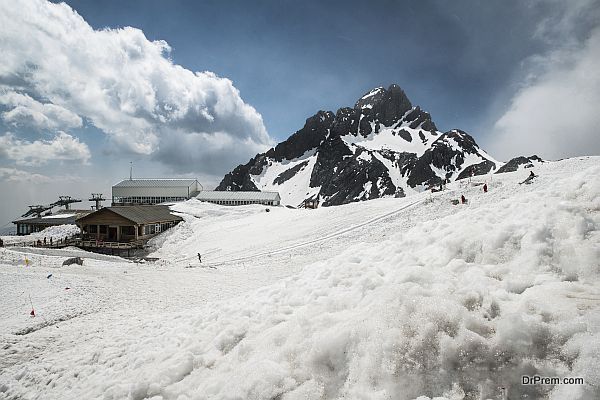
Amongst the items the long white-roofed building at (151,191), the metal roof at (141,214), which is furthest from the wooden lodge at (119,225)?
the long white-roofed building at (151,191)

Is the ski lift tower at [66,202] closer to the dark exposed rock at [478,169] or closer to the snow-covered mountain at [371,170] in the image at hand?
the snow-covered mountain at [371,170]

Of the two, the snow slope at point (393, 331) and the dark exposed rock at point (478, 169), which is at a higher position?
the dark exposed rock at point (478, 169)

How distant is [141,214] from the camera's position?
43.5 m

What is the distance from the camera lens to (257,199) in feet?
269

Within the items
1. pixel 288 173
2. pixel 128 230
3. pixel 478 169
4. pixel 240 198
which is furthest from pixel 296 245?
pixel 288 173

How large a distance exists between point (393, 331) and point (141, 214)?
46985 mm

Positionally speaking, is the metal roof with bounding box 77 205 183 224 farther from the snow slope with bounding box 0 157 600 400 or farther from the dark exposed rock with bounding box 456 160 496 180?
the dark exposed rock with bounding box 456 160 496 180

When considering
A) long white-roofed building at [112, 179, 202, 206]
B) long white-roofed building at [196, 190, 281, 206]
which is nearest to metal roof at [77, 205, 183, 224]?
long white-roofed building at [196, 190, 281, 206]

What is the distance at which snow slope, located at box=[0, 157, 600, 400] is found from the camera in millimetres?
3250

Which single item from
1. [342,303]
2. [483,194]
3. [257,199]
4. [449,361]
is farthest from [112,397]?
[257,199]

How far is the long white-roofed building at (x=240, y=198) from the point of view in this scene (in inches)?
3231

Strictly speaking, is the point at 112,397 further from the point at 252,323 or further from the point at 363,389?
the point at 363,389

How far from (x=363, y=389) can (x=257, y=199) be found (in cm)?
7970

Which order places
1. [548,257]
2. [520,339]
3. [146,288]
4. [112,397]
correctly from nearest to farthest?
1. [520,339]
2. [548,257]
3. [112,397]
4. [146,288]
